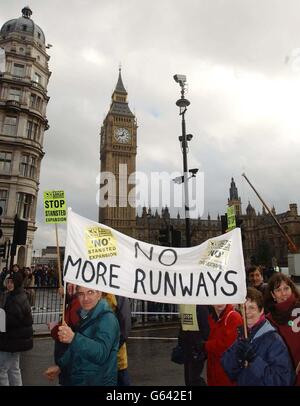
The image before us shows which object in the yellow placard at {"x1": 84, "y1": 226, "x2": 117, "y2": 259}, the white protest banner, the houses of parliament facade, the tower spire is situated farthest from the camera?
the tower spire

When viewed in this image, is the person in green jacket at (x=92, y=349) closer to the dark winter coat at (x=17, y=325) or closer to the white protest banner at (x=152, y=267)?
the white protest banner at (x=152, y=267)

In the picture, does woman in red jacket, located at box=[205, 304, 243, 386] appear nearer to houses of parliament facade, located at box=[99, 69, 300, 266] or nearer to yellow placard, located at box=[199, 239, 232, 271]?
yellow placard, located at box=[199, 239, 232, 271]

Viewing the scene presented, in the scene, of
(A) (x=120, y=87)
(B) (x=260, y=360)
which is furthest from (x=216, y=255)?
(A) (x=120, y=87)

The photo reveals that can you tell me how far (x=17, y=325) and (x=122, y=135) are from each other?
102916mm

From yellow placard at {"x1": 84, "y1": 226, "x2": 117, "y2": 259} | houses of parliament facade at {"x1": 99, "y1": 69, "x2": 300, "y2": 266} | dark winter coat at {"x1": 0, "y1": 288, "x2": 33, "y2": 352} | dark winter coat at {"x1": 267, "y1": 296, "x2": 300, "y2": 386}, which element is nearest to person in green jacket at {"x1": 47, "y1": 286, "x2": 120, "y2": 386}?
yellow placard at {"x1": 84, "y1": 226, "x2": 117, "y2": 259}

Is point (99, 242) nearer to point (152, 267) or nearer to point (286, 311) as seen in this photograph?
point (152, 267)

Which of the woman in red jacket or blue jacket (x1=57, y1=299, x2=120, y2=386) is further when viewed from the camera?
the woman in red jacket

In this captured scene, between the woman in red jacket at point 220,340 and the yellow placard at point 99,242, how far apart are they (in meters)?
1.55

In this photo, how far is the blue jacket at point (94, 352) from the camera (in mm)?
3674

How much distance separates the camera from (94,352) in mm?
3666

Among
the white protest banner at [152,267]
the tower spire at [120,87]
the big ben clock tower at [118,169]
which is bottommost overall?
the white protest banner at [152,267]

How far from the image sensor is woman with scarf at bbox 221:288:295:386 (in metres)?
3.55

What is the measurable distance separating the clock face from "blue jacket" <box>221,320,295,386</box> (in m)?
103

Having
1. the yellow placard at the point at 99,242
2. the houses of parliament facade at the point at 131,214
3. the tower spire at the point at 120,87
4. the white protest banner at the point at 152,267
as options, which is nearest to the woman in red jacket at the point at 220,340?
the white protest banner at the point at 152,267
